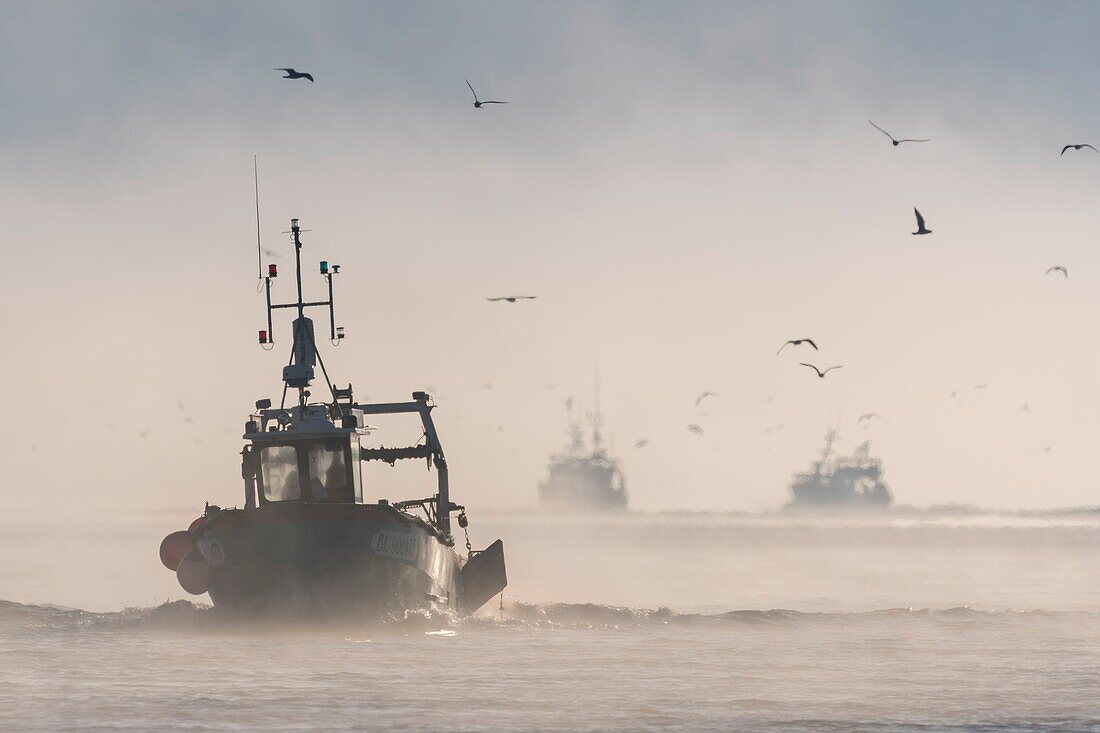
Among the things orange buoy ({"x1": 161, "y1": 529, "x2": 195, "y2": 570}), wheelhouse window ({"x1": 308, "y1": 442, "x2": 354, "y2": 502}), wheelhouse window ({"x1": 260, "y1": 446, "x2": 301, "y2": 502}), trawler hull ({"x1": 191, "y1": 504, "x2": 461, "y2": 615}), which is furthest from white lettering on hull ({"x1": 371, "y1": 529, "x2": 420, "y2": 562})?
orange buoy ({"x1": 161, "y1": 529, "x2": 195, "y2": 570})

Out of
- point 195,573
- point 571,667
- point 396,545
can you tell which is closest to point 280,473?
point 195,573

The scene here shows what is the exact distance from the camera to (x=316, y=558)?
42.9 m

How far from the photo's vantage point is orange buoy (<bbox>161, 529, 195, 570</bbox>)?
45750mm

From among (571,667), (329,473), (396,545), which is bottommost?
(571,667)

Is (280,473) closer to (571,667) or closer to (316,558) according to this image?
(316,558)

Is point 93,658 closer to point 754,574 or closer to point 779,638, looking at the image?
point 779,638

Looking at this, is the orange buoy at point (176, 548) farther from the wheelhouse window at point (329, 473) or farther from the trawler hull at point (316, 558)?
the wheelhouse window at point (329, 473)

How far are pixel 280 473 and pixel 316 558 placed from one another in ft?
12.6

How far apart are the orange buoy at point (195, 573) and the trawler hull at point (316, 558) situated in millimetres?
994

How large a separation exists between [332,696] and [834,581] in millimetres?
70120

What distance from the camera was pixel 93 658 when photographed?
36.7m

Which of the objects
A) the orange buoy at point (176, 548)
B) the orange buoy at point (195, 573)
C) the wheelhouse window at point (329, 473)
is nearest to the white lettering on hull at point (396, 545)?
the wheelhouse window at point (329, 473)

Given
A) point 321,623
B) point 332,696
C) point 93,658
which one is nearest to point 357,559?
point 321,623

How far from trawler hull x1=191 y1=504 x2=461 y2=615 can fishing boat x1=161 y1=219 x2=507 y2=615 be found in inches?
1.3
